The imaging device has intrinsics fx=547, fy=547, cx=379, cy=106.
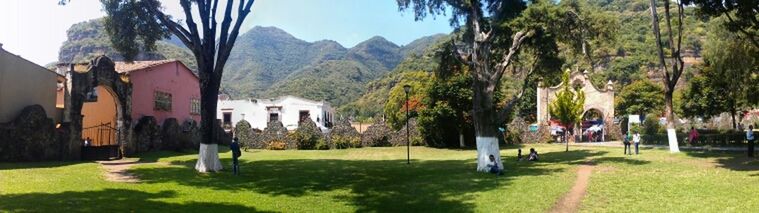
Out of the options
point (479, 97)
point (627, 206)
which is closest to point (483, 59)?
point (479, 97)

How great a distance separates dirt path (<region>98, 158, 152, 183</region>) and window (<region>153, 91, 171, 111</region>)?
29.9 ft

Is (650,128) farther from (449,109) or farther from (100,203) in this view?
(100,203)

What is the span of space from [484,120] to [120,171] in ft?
42.1

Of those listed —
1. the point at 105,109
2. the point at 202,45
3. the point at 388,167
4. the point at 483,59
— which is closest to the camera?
the point at 202,45

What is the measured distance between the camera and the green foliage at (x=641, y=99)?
6638 centimetres

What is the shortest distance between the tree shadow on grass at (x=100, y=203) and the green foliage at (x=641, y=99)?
64065mm

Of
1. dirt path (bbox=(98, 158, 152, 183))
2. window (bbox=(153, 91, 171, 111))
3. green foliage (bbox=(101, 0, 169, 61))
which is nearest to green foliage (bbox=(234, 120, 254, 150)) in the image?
window (bbox=(153, 91, 171, 111))

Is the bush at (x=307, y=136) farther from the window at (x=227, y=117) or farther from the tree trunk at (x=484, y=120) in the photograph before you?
the window at (x=227, y=117)

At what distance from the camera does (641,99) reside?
220 feet

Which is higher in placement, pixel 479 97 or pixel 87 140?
pixel 479 97

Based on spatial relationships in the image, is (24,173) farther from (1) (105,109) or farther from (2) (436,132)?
(2) (436,132)

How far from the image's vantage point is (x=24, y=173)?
608 inches

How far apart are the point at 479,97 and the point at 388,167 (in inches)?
186

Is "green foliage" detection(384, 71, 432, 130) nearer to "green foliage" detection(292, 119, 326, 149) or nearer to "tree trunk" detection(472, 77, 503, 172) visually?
"green foliage" detection(292, 119, 326, 149)
